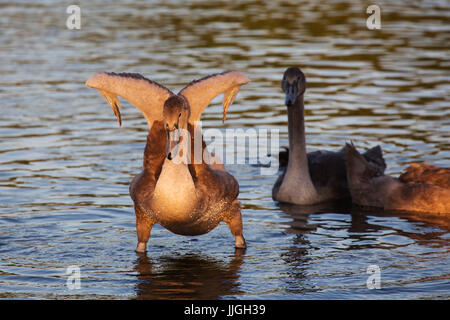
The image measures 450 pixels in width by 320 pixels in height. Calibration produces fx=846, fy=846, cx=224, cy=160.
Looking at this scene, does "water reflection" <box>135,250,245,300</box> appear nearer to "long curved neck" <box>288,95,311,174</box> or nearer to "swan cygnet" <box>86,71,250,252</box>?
"swan cygnet" <box>86,71,250,252</box>

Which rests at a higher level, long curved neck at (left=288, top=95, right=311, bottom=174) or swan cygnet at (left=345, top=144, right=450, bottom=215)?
long curved neck at (left=288, top=95, right=311, bottom=174)

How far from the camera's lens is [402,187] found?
38.2 ft

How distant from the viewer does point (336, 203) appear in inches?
482

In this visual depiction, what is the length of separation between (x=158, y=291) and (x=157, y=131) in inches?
72.3

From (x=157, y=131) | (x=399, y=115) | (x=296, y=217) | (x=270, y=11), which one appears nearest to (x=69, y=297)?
(x=157, y=131)

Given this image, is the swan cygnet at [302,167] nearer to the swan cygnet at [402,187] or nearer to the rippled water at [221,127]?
the rippled water at [221,127]

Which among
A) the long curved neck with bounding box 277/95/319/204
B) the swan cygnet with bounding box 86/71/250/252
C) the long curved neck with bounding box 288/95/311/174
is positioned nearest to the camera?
the swan cygnet with bounding box 86/71/250/252

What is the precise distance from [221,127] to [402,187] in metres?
4.84

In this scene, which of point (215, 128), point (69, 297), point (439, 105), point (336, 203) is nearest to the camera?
point (69, 297)

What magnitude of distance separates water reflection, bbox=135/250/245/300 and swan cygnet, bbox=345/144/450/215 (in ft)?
9.12

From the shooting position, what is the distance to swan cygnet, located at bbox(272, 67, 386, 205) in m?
12.0

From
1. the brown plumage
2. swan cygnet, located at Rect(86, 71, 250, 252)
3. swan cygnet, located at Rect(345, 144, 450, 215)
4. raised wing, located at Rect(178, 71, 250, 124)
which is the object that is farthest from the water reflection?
the brown plumage

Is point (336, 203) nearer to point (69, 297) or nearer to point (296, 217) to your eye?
point (296, 217)

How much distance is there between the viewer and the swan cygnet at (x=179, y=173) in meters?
8.57
